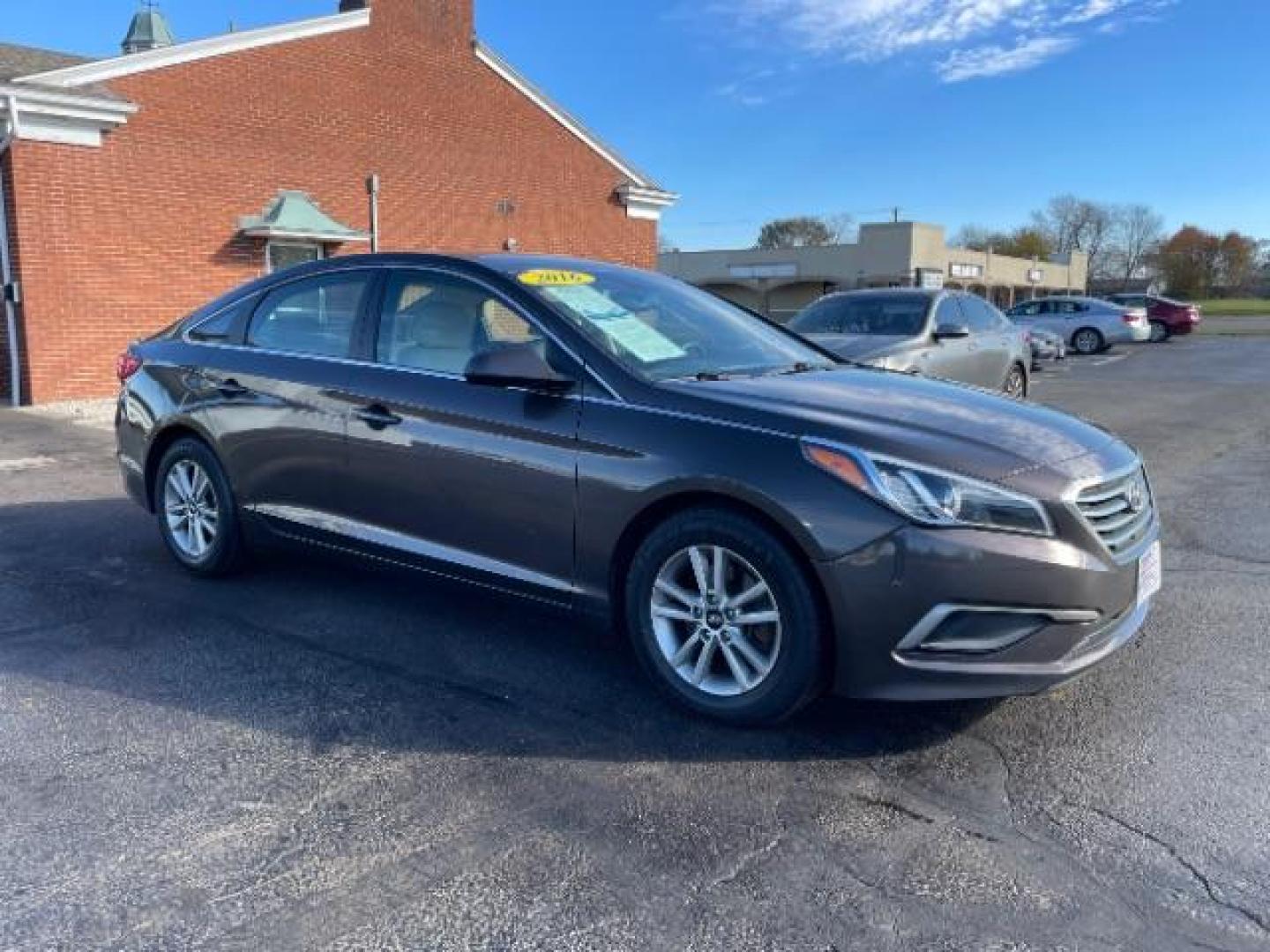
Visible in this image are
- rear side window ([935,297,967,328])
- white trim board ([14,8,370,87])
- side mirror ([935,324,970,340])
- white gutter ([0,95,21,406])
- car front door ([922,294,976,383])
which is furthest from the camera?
white trim board ([14,8,370,87])

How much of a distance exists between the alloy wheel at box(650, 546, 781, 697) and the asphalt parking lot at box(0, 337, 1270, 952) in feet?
0.62

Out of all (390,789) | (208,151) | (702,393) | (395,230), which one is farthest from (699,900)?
(395,230)

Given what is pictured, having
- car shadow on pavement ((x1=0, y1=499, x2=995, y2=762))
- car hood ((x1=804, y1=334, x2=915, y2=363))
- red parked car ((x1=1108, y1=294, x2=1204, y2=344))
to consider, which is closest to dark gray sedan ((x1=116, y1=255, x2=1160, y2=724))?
car shadow on pavement ((x1=0, y1=499, x2=995, y2=762))

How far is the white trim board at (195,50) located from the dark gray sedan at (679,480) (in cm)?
966

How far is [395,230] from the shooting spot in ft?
55.3

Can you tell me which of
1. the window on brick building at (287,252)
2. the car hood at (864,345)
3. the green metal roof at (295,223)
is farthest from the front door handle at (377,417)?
the window on brick building at (287,252)

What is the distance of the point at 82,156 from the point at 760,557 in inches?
500

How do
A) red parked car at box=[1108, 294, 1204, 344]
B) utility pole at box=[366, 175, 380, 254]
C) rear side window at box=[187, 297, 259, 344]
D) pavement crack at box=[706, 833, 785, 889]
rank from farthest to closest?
red parked car at box=[1108, 294, 1204, 344]
utility pole at box=[366, 175, 380, 254]
rear side window at box=[187, 297, 259, 344]
pavement crack at box=[706, 833, 785, 889]

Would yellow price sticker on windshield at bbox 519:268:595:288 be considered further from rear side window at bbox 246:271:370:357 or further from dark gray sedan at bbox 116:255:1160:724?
rear side window at bbox 246:271:370:357

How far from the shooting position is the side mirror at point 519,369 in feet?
12.0

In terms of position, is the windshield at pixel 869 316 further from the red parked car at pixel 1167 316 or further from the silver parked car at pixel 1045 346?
the red parked car at pixel 1167 316

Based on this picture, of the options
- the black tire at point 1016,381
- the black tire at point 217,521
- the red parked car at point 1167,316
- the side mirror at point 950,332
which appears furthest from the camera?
the red parked car at point 1167,316

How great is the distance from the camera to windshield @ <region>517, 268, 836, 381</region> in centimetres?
389

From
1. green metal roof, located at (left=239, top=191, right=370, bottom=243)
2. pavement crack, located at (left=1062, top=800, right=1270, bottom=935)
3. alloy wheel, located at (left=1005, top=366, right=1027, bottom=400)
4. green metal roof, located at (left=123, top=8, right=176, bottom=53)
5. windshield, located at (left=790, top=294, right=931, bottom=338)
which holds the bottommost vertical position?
pavement crack, located at (left=1062, top=800, right=1270, bottom=935)
